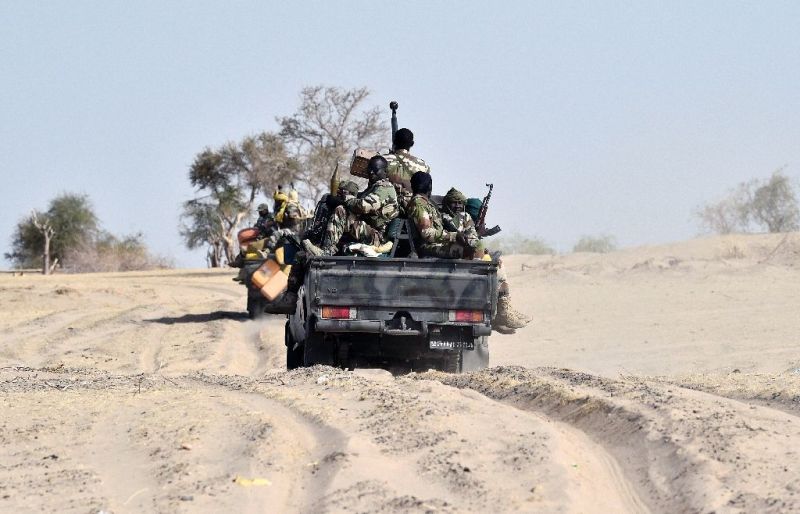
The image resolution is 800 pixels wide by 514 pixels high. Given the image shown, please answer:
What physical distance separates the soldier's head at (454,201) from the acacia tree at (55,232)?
49409 mm

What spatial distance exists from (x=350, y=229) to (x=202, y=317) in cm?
1194

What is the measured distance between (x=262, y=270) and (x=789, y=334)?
8.06 m

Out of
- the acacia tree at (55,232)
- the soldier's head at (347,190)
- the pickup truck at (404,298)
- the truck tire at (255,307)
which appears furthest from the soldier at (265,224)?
the acacia tree at (55,232)

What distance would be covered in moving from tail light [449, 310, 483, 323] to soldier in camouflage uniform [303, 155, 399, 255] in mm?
1081

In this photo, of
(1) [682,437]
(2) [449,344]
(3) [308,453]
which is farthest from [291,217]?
(1) [682,437]

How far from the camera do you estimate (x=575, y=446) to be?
7.59 metres

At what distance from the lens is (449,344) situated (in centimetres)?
1233

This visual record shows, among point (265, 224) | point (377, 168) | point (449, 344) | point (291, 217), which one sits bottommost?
point (449, 344)

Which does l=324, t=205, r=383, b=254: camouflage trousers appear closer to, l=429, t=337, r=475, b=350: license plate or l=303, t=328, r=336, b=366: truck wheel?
l=303, t=328, r=336, b=366: truck wheel

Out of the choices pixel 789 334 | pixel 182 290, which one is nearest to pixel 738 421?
pixel 789 334

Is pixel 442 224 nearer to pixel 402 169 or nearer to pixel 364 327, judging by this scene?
pixel 402 169

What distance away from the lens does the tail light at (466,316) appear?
12234mm

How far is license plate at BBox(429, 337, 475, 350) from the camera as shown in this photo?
12312 millimetres

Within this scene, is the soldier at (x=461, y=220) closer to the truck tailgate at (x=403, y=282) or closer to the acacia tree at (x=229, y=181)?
the truck tailgate at (x=403, y=282)
